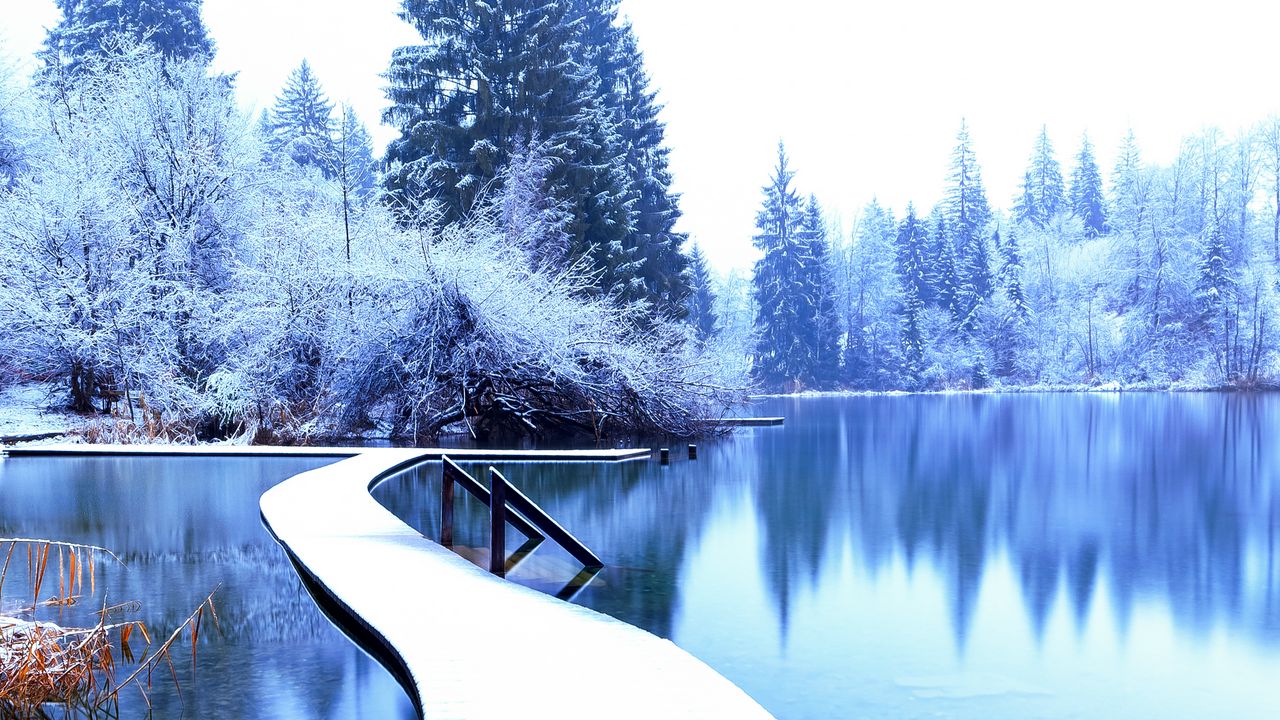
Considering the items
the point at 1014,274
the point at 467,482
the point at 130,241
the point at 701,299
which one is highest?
the point at 1014,274

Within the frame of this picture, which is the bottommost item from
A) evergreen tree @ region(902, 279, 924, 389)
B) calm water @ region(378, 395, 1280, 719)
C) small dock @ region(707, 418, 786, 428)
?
calm water @ region(378, 395, 1280, 719)

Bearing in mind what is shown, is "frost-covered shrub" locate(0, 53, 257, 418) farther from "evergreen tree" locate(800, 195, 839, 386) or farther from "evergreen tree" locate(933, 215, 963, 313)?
"evergreen tree" locate(933, 215, 963, 313)

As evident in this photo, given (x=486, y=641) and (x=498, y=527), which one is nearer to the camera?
(x=486, y=641)

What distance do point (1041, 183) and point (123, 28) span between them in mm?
69515

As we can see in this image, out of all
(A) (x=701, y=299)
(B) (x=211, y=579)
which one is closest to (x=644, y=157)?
(A) (x=701, y=299)

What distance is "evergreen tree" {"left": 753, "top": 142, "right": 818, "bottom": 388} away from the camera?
62.2m

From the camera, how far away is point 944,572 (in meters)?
11.5

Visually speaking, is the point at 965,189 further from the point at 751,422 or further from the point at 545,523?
the point at 545,523

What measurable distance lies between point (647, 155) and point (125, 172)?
75.7 ft

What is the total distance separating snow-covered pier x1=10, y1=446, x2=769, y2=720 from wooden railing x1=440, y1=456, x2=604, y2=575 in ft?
1.43

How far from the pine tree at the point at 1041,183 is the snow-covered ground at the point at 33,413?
74677 millimetres

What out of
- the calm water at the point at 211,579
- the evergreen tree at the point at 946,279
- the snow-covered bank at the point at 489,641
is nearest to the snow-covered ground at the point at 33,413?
the calm water at the point at 211,579

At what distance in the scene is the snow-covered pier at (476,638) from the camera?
16.5ft

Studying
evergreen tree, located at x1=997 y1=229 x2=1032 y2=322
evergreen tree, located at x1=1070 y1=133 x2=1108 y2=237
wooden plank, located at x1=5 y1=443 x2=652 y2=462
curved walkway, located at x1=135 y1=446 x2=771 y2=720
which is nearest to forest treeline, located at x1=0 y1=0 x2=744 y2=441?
wooden plank, located at x1=5 y1=443 x2=652 y2=462
